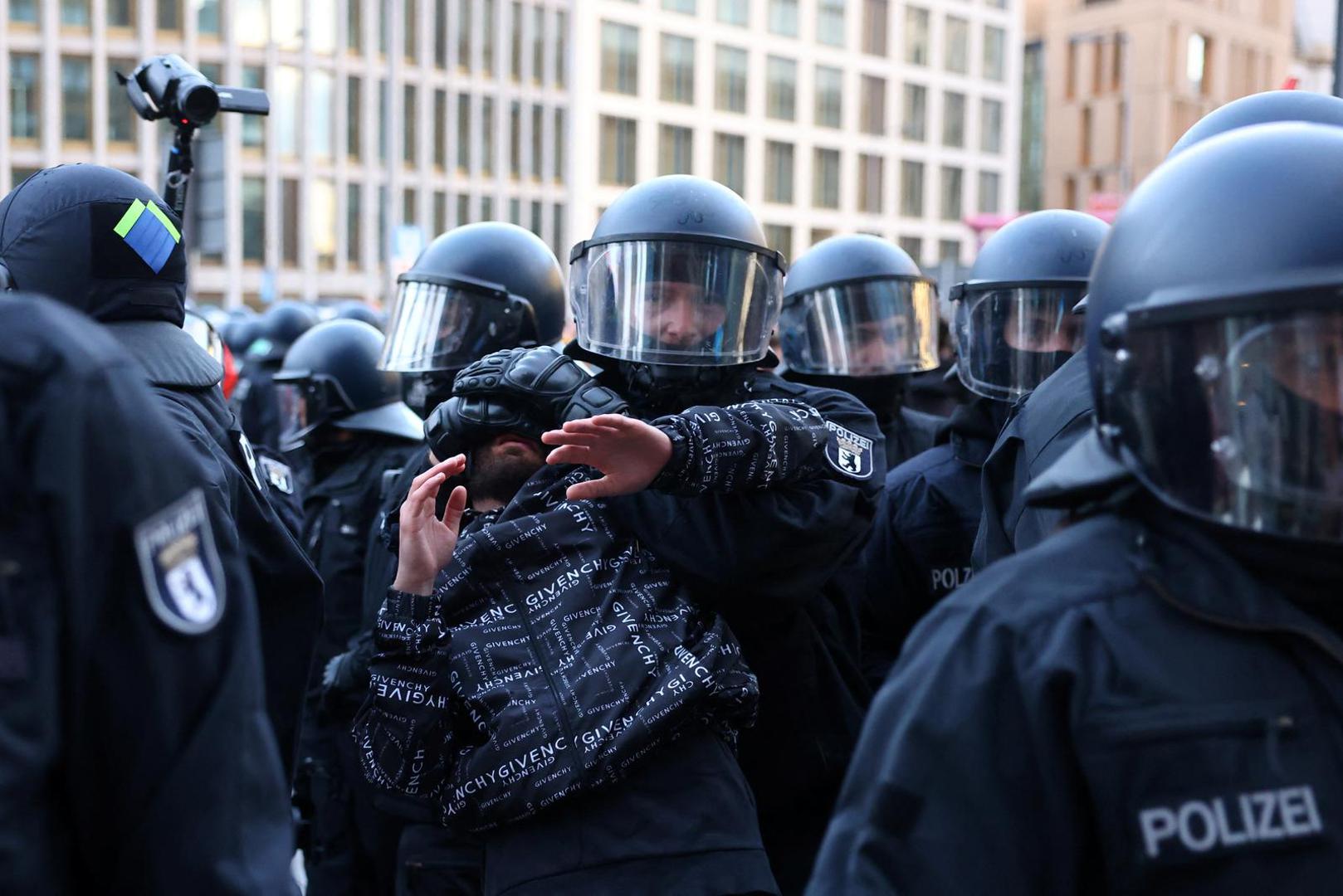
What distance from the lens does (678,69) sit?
1996 inches

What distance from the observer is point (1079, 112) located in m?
61.5

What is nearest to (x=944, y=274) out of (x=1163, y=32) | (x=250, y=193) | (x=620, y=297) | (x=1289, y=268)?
(x=620, y=297)

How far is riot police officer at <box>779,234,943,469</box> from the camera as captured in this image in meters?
4.66

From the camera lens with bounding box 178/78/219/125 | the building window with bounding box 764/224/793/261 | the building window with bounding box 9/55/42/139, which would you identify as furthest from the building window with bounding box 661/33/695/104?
the camera lens with bounding box 178/78/219/125

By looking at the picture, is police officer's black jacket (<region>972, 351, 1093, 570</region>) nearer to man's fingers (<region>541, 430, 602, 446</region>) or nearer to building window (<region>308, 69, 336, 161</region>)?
man's fingers (<region>541, 430, 602, 446</region>)

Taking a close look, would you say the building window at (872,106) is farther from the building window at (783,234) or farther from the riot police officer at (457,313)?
the riot police officer at (457,313)

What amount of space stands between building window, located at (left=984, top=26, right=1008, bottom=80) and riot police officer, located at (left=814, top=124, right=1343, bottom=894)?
59.9 m

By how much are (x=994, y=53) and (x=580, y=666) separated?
59954 mm

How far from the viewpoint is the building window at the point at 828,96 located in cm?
5434

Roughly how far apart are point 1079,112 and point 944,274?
48994mm

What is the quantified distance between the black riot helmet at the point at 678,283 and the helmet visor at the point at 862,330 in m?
1.54

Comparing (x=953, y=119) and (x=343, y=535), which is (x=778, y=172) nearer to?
(x=953, y=119)

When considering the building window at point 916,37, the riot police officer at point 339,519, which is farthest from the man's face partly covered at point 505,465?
the building window at point 916,37

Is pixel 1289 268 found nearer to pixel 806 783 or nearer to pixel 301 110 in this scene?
pixel 806 783
